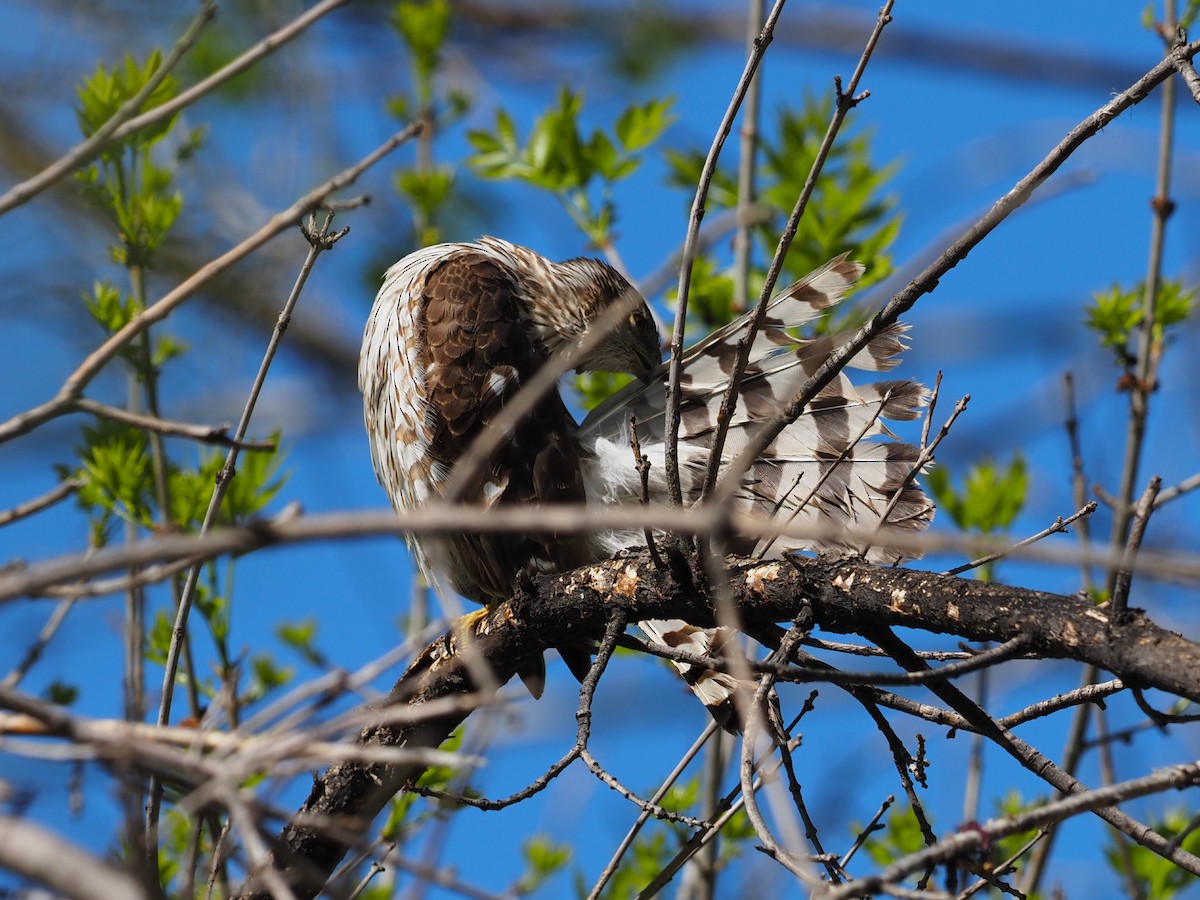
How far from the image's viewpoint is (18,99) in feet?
12.2

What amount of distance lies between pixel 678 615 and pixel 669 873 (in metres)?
0.44

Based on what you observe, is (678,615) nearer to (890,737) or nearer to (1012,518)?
(890,737)

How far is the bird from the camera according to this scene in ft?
8.39

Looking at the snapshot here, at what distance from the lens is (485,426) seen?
301cm

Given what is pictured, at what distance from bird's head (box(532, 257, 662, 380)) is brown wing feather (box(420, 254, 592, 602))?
14.7 inches

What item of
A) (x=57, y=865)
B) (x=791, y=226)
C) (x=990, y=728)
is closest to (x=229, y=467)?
(x=791, y=226)

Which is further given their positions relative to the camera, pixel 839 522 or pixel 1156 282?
pixel 1156 282

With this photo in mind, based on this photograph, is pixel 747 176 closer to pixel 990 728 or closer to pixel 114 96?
pixel 114 96

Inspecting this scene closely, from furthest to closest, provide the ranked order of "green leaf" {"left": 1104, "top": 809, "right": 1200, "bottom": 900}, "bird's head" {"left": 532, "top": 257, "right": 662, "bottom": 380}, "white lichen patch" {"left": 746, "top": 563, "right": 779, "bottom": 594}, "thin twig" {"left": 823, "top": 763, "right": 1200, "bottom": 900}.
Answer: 1. "bird's head" {"left": 532, "top": 257, "right": 662, "bottom": 380}
2. "green leaf" {"left": 1104, "top": 809, "right": 1200, "bottom": 900}
3. "white lichen patch" {"left": 746, "top": 563, "right": 779, "bottom": 594}
4. "thin twig" {"left": 823, "top": 763, "right": 1200, "bottom": 900}

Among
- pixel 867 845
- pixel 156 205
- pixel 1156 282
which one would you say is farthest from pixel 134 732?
pixel 1156 282

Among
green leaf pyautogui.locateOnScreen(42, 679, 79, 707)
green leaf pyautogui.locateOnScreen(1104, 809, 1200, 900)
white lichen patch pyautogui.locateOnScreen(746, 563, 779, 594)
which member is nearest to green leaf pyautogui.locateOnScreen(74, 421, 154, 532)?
green leaf pyautogui.locateOnScreen(42, 679, 79, 707)

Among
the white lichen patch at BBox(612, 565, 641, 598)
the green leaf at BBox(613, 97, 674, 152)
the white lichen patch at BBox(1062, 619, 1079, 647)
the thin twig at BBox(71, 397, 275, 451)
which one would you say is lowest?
the thin twig at BBox(71, 397, 275, 451)

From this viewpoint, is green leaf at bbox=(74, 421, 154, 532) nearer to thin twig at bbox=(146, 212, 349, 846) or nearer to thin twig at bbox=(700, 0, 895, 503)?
thin twig at bbox=(146, 212, 349, 846)

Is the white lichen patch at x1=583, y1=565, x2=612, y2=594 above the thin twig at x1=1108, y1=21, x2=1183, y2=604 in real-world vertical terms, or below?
below
